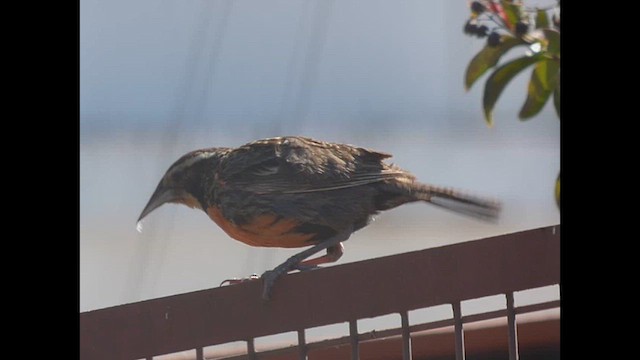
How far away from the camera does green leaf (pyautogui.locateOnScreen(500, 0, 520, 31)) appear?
2.05 meters

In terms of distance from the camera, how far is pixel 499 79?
6.92 ft

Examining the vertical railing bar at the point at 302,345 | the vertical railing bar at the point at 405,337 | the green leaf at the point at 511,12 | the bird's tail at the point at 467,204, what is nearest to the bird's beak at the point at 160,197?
the bird's tail at the point at 467,204

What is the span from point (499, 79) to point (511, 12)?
13 centimetres

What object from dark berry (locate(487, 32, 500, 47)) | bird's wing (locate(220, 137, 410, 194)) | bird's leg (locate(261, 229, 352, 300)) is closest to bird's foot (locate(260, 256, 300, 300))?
bird's leg (locate(261, 229, 352, 300))

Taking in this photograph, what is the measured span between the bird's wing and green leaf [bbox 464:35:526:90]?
58cm

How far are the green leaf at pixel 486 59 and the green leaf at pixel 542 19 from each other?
0.05 m

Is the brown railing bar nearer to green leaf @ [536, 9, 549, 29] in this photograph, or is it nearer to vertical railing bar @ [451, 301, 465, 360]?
vertical railing bar @ [451, 301, 465, 360]

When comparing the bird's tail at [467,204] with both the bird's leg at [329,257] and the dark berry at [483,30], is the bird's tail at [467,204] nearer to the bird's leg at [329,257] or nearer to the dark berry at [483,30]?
the bird's leg at [329,257]

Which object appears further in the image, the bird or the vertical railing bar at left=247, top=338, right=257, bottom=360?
the bird

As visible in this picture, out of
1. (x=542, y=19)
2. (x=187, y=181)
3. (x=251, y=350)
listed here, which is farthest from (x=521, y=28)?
(x=187, y=181)

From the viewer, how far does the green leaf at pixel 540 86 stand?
201 centimetres
